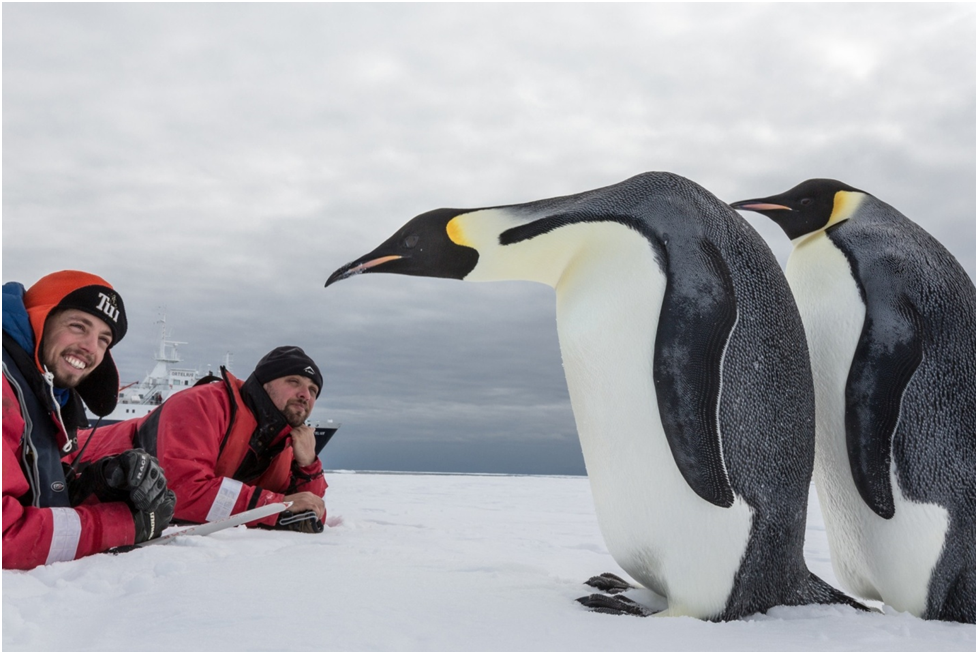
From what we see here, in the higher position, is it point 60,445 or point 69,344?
point 69,344

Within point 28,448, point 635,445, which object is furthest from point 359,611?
point 28,448

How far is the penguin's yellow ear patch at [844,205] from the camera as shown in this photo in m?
1.82

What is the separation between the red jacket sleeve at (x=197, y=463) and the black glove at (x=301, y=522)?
5 cm

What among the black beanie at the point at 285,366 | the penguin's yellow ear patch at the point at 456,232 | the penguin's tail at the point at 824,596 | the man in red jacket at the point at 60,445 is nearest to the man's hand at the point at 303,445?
the black beanie at the point at 285,366

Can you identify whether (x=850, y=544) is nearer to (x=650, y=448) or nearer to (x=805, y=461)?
(x=805, y=461)

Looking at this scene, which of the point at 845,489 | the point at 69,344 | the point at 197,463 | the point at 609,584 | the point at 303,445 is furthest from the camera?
the point at 303,445

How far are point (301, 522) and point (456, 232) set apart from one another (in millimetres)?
1632

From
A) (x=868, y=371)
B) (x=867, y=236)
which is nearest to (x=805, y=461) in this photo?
(x=868, y=371)

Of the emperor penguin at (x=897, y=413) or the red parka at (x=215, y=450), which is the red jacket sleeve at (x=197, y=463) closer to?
the red parka at (x=215, y=450)

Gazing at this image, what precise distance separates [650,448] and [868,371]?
546mm

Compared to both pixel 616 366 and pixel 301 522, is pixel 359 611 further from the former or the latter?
pixel 301 522

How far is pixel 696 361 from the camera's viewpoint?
143 cm

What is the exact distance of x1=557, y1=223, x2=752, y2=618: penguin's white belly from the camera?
142cm

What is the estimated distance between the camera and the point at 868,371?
1.55 m
